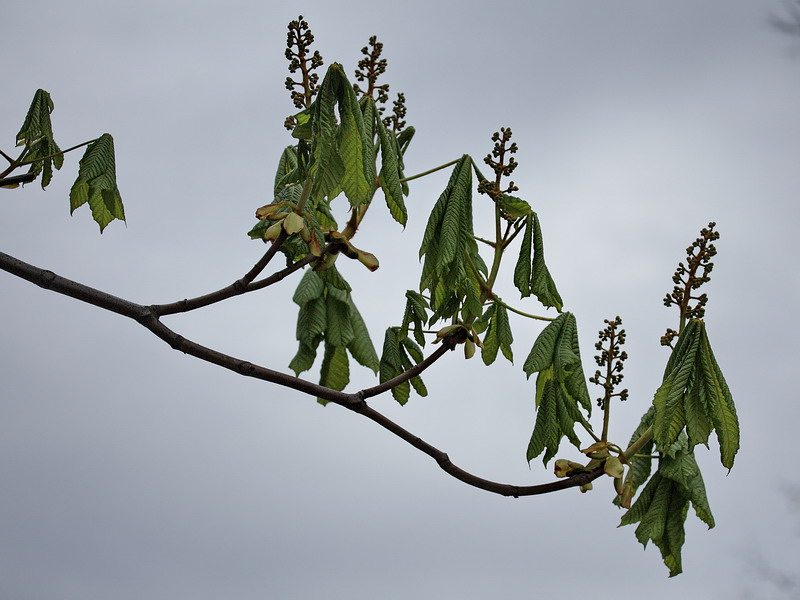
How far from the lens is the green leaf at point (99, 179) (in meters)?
1.34

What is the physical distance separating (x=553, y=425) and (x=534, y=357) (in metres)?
0.13

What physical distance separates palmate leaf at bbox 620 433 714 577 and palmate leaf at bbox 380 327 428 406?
0.42 metres

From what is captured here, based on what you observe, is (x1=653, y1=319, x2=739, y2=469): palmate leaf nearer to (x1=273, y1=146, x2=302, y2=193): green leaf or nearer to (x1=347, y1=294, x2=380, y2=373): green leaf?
(x1=347, y1=294, x2=380, y2=373): green leaf

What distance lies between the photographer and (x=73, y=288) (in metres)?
1.09

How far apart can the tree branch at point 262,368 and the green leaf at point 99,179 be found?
276mm

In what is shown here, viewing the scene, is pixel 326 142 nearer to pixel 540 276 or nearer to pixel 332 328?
pixel 540 276

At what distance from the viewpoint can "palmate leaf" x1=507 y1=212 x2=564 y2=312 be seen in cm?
132

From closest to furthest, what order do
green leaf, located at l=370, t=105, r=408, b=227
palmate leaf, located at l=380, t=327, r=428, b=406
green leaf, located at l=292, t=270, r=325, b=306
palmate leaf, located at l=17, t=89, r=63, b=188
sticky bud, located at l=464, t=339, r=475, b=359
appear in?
green leaf, located at l=370, t=105, r=408, b=227 → sticky bud, located at l=464, t=339, r=475, b=359 → palmate leaf, located at l=17, t=89, r=63, b=188 → palmate leaf, located at l=380, t=327, r=428, b=406 → green leaf, located at l=292, t=270, r=325, b=306

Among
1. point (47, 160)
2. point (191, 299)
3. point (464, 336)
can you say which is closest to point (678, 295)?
point (464, 336)

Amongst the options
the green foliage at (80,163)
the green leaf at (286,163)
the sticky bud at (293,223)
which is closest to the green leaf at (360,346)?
the green leaf at (286,163)

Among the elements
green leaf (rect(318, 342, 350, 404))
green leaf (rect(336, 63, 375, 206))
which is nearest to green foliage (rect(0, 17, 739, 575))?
green leaf (rect(336, 63, 375, 206))

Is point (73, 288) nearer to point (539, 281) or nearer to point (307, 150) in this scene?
point (307, 150)

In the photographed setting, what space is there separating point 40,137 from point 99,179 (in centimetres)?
18

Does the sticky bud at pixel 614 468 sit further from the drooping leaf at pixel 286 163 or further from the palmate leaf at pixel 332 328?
the drooping leaf at pixel 286 163
